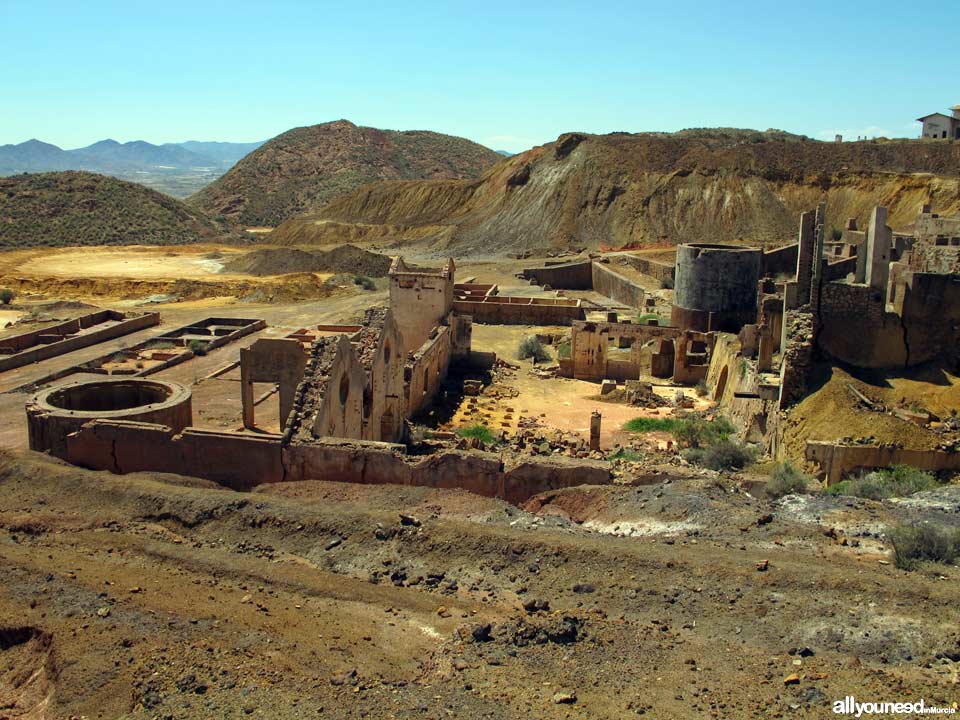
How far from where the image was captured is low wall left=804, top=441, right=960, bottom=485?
44.4 ft

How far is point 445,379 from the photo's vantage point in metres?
24.4

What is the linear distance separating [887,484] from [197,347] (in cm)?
2122

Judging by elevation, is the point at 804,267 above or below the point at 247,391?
above

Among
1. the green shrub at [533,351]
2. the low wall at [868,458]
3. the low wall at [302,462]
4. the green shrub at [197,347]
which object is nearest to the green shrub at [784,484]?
the low wall at [868,458]

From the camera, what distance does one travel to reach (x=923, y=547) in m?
9.18

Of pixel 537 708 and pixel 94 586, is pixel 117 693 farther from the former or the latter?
pixel 537 708

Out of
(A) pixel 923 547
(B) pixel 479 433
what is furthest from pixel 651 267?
(A) pixel 923 547

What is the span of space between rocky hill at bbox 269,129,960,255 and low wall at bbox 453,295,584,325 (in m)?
22.2

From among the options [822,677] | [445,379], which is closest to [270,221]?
[445,379]

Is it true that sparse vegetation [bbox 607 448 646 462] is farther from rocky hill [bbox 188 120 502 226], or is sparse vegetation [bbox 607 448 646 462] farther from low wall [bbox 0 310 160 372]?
rocky hill [bbox 188 120 502 226]

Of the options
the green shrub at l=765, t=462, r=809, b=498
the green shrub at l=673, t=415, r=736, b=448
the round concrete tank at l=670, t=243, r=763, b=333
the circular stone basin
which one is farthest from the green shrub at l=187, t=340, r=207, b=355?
the green shrub at l=765, t=462, r=809, b=498

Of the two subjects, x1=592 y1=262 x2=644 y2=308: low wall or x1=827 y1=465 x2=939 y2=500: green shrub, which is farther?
x1=592 y1=262 x2=644 y2=308: low wall

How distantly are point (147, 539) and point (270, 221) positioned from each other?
272 feet

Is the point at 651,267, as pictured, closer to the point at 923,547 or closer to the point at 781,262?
the point at 781,262
